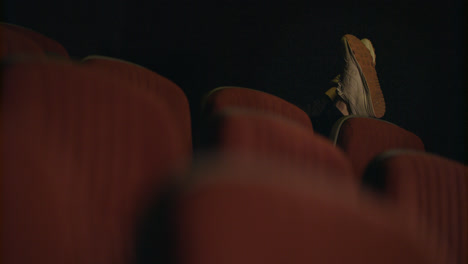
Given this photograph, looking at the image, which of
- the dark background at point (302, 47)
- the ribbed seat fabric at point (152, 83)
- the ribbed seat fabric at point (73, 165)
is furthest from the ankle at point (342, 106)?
the ribbed seat fabric at point (73, 165)

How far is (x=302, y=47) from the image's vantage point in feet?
2.54

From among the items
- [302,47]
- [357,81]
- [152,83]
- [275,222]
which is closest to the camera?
[275,222]

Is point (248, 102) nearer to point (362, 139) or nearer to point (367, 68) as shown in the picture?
point (362, 139)

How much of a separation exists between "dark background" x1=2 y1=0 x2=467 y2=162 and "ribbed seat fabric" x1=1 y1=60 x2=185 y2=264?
556 millimetres

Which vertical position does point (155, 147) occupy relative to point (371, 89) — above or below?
above

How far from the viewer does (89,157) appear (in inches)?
3.6

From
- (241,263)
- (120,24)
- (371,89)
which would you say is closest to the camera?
(241,263)

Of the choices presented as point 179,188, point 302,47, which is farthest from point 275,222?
point 302,47

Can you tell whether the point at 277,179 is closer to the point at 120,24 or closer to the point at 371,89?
the point at 371,89

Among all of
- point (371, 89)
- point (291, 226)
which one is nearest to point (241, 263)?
Result: point (291, 226)

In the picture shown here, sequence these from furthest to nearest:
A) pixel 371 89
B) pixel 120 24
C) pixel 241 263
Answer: pixel 120 24 < pixel 371 89 < pixel 241 263

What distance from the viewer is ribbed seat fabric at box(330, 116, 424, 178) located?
259 mm

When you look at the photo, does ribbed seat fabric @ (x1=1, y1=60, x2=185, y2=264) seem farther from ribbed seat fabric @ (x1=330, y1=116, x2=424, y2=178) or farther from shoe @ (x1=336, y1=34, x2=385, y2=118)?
shoe @ (x1=336, y1=34, x2=385, y2=118)

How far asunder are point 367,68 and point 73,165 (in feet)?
1.81
